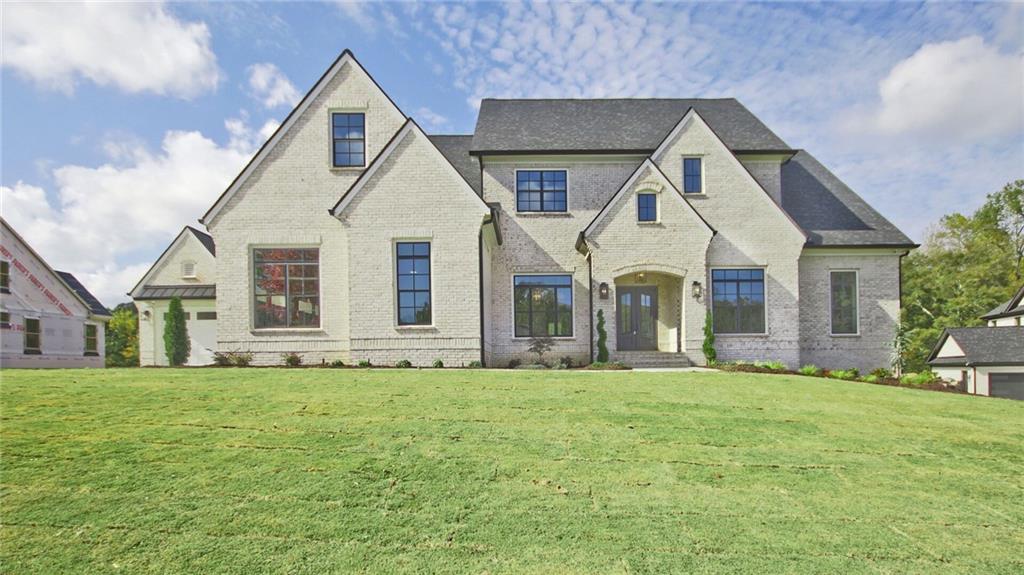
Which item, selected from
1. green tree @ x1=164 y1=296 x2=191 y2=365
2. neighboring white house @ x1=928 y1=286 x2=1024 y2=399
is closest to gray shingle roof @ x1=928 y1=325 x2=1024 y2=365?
neighboring white house @ x1=928 y1=286 x2=1024 y2=399

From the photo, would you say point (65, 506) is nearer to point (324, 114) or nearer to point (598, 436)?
point (598, 436)

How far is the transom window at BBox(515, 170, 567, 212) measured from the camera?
19047mm

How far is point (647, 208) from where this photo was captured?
17.6 meters

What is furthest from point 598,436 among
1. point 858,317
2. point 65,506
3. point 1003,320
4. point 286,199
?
point 1003,320

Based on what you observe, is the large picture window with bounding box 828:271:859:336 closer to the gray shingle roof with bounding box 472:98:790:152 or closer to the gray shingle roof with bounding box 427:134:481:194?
the gray shingle roof with bounding box 472:98:790:152

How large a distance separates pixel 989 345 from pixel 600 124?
1642 cm

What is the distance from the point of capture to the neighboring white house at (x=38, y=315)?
1941 centimetres

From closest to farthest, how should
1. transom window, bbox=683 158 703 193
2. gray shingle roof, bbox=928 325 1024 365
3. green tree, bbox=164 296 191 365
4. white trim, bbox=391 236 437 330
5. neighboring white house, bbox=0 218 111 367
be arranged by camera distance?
white trim, bbox=391 236 437 330, gray shingle roof, bbox=928 325 1024 365, transom window, bbox=683 158 703 193, neighboring white house, bbox=0 218 111 367, green tree, bbox=164 296 191 365

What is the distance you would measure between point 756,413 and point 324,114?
15.1 m

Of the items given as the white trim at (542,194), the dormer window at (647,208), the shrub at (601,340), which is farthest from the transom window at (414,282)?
the dormer window at (647,208)

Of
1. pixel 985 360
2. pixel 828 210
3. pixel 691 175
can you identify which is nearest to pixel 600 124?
pixel 691 175

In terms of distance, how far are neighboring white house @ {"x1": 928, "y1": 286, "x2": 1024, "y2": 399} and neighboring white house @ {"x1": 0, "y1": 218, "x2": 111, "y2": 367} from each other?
1391 inches

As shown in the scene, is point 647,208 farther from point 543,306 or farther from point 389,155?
point 389,155

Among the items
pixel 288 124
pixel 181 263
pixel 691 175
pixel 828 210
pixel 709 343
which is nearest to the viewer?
pixel 288 124
